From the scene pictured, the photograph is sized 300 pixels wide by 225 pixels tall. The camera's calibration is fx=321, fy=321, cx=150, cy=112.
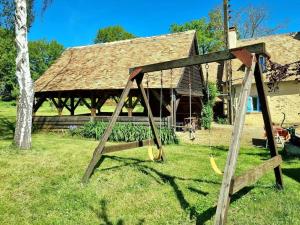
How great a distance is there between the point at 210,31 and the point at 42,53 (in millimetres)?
51177

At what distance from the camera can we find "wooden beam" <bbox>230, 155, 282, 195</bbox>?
4.43m

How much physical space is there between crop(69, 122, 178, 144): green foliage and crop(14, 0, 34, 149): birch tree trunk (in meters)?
5.05

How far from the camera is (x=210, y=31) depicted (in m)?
39.7

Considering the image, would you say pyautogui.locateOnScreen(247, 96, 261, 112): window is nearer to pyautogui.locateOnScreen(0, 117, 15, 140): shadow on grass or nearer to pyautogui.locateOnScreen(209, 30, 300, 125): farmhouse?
pyautogui.locateOnScreen(209, 30, 300, 125): farmhouse

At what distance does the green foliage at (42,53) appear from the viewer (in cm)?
7519

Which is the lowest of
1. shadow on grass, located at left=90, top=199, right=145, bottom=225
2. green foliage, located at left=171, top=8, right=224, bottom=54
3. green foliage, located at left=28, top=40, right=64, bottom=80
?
shadow on grass, located at left=90, top=199, right=145, bottom=225

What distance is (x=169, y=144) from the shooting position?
44.1ft

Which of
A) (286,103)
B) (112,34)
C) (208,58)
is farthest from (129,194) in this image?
(112,34)

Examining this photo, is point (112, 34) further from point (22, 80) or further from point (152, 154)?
point (152, 154)

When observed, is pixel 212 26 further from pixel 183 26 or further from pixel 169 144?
pixel 169 144

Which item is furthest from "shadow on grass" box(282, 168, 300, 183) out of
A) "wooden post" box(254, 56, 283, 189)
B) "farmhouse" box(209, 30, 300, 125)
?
"farmhouse" box(209, 30, 300, 125)

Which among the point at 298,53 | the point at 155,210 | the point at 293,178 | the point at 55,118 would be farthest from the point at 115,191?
the point at 298,53

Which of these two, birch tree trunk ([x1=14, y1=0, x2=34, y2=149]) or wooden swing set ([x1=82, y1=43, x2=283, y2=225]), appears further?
birch tree trunk ([x1=14, y1=0, x2=34, y2=149])

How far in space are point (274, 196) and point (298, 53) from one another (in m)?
21.9
